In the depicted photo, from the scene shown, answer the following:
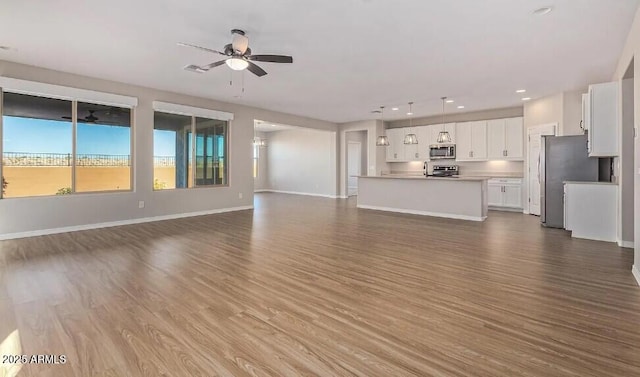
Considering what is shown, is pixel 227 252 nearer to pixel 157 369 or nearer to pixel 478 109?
pixel 157 369

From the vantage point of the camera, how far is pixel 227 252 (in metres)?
4.22

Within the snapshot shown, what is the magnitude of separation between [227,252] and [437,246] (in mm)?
2865

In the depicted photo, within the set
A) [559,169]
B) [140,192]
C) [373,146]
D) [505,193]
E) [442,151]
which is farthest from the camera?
[373,146]

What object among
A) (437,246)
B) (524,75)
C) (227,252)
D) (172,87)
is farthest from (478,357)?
(172,87)

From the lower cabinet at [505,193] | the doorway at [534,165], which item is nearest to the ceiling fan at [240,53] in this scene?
the doorway at [534,165]

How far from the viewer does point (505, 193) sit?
8273 mm

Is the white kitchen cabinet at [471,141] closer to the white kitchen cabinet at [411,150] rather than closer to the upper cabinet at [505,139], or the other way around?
the upper cabinet at [505,139]

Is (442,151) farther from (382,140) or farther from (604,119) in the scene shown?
(604,119)

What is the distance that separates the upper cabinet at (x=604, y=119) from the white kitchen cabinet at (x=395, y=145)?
6041 mm

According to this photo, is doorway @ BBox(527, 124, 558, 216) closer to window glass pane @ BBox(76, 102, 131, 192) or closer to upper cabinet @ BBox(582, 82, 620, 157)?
upper cabinet @ BBox(582, 82, 620, 157)

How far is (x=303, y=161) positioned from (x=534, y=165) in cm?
783

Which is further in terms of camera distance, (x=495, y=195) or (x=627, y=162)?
(x=495, y=195)

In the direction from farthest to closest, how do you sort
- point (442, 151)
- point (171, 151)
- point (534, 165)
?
point (442, 151), point (534, 165), point (171, 151)

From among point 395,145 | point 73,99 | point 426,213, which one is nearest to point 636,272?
point 426,213
